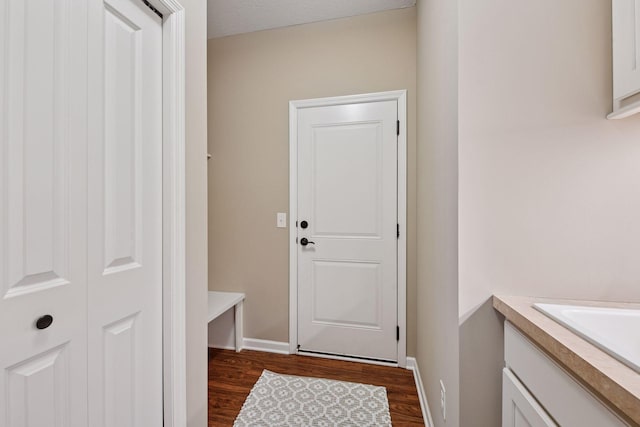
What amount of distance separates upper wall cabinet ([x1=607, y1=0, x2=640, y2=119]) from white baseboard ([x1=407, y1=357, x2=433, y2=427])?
1.61m

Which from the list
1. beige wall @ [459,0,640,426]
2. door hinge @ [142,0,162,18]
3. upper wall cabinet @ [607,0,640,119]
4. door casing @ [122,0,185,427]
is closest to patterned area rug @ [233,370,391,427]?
door casing @ [122,0,185,427]

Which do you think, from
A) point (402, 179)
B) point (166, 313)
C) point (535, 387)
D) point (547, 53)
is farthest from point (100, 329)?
point (402, 179)

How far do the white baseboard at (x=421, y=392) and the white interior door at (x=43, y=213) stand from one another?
159 centimetres

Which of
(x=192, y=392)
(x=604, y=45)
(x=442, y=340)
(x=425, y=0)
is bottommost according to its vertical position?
(x=192, y=392)

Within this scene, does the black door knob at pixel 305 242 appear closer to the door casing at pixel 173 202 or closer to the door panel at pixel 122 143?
the door casing at pixel 173 202

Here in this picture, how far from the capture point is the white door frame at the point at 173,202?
1.23 meters

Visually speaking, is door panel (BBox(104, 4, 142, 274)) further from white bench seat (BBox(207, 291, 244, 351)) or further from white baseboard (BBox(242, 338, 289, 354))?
white baseboard (BBox(242, 338, 289, 354))

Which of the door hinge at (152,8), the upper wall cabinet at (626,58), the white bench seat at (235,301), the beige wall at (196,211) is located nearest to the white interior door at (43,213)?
the door hinge at (152,8)

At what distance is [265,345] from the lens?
102 inches

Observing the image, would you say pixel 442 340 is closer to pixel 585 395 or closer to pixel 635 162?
pixel 585 395

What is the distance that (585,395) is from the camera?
61 centimetres

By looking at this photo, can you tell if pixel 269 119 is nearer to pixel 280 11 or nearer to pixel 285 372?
pixel 280 11

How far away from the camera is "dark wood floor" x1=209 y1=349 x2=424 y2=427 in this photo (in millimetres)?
1797

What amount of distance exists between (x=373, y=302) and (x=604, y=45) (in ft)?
6.42
